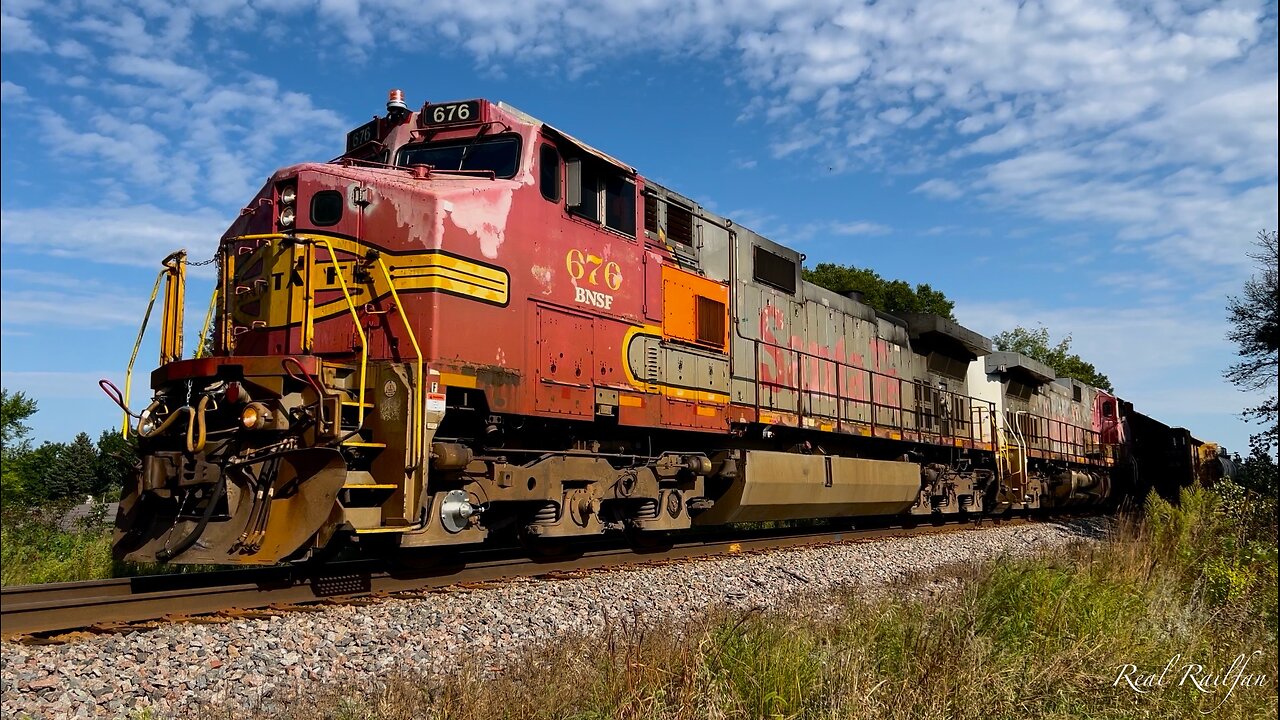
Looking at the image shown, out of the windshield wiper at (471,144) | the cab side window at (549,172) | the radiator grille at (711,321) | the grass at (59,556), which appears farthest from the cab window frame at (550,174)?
the grass at (59,556)

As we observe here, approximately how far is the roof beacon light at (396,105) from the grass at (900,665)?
17.1 ft

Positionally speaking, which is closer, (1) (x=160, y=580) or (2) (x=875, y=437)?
(1) (x=160, y=580)

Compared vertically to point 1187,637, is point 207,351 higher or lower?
higher

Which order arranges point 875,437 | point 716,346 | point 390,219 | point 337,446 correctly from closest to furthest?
1. point 337,446
2. point 390,219
3. point 716,346
4. point 875,437

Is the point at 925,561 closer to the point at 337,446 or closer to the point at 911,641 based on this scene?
the point at 911,641

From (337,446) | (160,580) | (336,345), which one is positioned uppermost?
(336,345)

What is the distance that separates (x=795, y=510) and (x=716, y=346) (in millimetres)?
2683

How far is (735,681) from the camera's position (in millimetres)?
4809

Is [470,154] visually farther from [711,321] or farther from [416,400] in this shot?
[711,321]

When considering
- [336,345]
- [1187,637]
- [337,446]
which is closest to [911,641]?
[1187,637]

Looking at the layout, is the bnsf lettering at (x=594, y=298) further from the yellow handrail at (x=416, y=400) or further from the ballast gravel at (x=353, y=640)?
the ballast gravel at (x=353, y=640)

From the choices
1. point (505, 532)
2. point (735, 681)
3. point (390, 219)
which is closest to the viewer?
point (735, 681)

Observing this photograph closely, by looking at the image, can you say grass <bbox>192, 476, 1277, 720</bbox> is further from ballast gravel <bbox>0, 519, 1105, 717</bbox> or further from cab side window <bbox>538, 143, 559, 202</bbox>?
cab side window <bbox>538, 143, 559, 202</bbox>

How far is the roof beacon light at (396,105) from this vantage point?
8.44m
